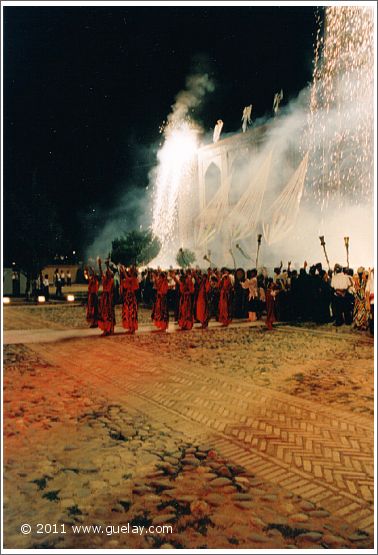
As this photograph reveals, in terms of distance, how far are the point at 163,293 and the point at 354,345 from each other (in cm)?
576

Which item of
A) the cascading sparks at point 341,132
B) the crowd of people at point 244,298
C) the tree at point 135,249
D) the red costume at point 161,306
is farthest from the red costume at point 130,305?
the tree at point 135,249

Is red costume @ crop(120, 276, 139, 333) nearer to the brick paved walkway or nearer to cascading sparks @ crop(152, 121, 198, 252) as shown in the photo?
the brick paved walkway

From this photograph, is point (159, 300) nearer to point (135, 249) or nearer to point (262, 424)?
point (262, 424)

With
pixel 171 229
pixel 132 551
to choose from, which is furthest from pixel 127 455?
pixel 171 229

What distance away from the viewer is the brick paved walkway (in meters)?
3.94

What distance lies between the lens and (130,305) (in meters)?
13.4

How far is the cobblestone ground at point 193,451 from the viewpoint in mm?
3309

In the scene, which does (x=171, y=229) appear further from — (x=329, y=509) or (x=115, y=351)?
(x=329, y=509)

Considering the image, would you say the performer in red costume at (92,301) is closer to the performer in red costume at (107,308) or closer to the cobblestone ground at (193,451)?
the performer in red costume at (107,308)

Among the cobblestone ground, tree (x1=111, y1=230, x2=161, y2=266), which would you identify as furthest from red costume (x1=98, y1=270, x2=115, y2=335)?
tree (x1=111, y1=230, x2=161, y2=266)

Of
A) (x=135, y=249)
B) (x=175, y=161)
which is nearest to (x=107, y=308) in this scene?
(x=175, y=161)

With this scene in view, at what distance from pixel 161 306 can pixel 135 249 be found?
167ft

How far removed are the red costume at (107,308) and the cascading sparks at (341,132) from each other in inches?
1007

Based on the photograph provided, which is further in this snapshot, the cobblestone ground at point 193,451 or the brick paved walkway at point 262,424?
the brick paved walkway at point 262,424
